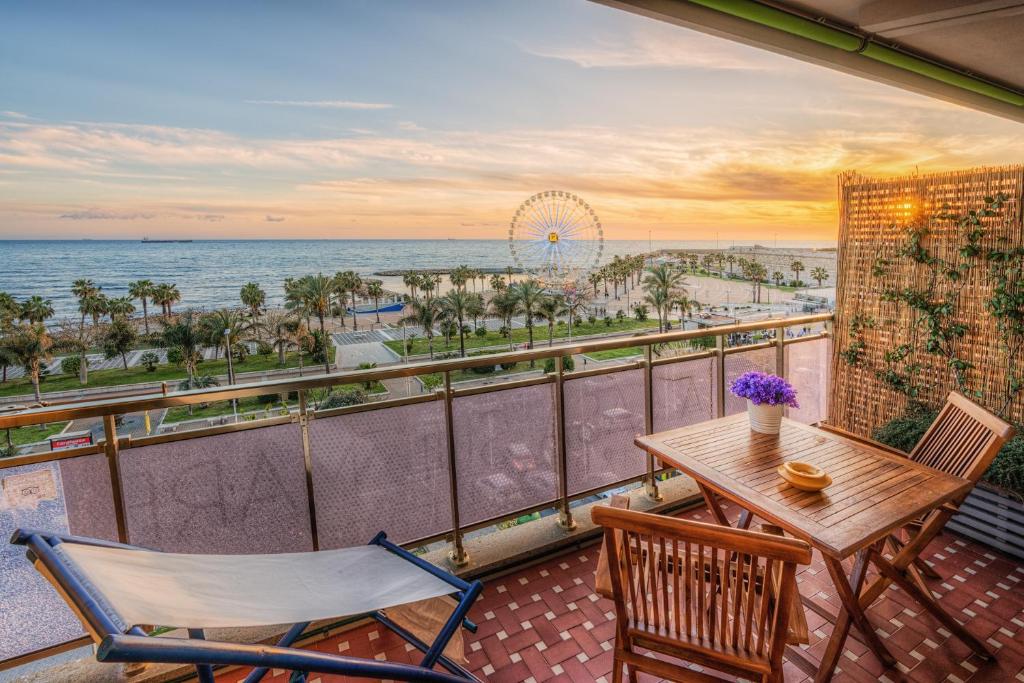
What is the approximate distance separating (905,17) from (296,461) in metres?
3.40

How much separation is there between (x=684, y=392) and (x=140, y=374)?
46000mm

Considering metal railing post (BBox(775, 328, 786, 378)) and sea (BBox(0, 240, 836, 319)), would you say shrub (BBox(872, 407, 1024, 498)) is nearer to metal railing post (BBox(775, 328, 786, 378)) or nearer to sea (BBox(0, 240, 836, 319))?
metal railing post (BBox(775, 328, 786, 378))

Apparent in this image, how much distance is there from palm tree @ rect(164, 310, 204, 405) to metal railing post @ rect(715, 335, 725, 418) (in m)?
42.6

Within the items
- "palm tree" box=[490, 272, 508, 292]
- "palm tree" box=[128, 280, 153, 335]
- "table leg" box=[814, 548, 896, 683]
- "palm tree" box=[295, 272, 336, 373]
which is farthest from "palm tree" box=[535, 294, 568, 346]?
"table leg" box=[814, 548, 896, 683]

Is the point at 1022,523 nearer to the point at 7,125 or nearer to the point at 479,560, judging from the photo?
the point at 479,560

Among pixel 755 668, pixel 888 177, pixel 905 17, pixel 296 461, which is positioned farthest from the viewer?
pixel 888 177

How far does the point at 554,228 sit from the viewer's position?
72.9 feet

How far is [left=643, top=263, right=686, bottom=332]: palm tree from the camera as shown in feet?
143

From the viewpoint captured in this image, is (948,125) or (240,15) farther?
(240,15)

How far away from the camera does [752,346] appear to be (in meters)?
3.40

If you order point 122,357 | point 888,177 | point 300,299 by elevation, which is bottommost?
point 122,357

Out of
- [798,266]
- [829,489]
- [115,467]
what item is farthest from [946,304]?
[798,266]

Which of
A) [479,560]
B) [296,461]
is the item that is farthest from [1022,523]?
[296,461]

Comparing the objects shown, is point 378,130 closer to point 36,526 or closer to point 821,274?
point 821,274
